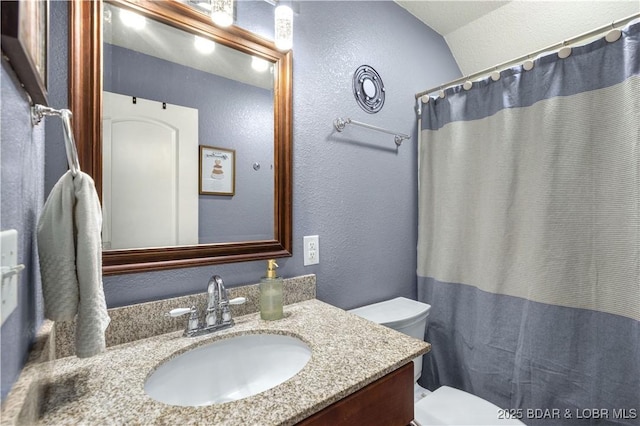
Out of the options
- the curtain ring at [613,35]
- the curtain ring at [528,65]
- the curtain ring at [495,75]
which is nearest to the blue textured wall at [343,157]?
the curtain ring at [495,75]

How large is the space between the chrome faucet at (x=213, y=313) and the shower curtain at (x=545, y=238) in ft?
3.80

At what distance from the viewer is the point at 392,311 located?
1367mm

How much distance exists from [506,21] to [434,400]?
198 centimetres

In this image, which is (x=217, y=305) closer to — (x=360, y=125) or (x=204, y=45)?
(x=204, y=45)

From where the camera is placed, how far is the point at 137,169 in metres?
0.86

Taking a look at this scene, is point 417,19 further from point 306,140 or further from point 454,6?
point 306,140

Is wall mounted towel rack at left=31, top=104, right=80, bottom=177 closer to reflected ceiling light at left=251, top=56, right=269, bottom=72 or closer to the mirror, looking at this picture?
the mirror

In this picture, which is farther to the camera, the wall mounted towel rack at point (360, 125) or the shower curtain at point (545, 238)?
the wall mounted towel rack at point (360, 125)

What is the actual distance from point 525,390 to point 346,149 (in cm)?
135

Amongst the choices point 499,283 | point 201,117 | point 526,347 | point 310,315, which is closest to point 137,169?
point 201,117

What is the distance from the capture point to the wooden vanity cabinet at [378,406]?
0.60 meters

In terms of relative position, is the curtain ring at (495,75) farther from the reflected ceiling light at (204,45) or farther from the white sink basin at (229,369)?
the white sink basin at (229,369)

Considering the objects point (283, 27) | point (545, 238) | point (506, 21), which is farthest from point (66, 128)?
point (506, 21)

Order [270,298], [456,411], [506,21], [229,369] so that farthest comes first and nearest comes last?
[506,21], [456,411], [270,298], [229,369]
